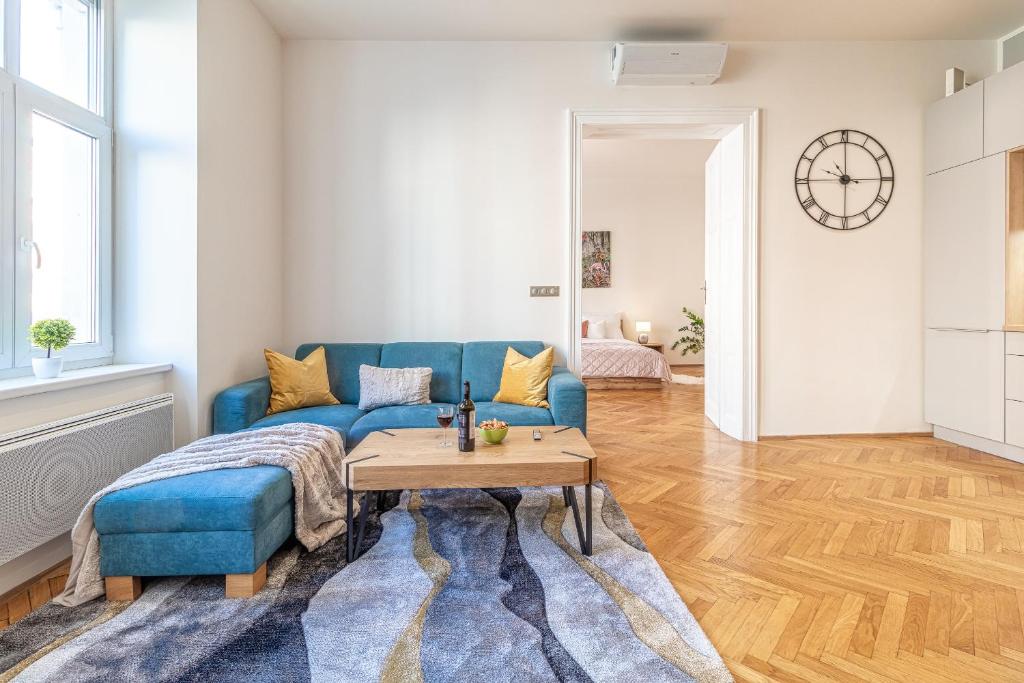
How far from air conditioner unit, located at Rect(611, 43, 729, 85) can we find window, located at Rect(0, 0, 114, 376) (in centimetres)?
327

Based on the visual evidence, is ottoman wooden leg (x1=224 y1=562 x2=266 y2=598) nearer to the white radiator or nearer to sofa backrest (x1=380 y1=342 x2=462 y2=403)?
the white radiator

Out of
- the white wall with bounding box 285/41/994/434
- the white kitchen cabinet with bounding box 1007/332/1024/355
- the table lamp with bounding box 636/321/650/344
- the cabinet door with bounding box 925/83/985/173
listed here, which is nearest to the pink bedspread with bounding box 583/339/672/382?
the table lamp with bounding box 636/321/650/344

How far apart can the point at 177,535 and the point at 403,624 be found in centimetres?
87

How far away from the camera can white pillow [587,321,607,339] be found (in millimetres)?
8305

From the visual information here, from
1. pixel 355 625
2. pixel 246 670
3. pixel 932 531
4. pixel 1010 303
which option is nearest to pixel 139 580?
pixel 246 670

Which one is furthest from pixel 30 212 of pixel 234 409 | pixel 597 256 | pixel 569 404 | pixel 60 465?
pixel 597 256

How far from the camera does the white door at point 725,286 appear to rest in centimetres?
414

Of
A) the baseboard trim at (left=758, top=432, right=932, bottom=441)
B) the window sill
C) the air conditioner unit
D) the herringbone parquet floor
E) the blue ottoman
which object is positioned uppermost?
the air conditioner unit

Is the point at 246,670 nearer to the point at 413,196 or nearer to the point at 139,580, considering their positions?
the point at 139,580

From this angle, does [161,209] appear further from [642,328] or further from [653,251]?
[653,251]

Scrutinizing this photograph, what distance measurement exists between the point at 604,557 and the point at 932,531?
1.67m

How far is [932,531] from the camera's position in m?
2.45

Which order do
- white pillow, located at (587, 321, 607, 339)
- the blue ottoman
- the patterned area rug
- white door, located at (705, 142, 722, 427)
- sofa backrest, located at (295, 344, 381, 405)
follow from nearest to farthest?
1. the patterned area rug
2. the blue ottoman
3. sofa backrest, located at (295, 344, 381, 405)
4. white door, located at (705, 142, 722, 427)
5. white pillow, located at (587, 321, 607, 339)

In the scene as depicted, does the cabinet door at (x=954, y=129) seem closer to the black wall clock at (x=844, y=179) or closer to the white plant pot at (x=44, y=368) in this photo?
the black wall clock at (x=844, y=179)
